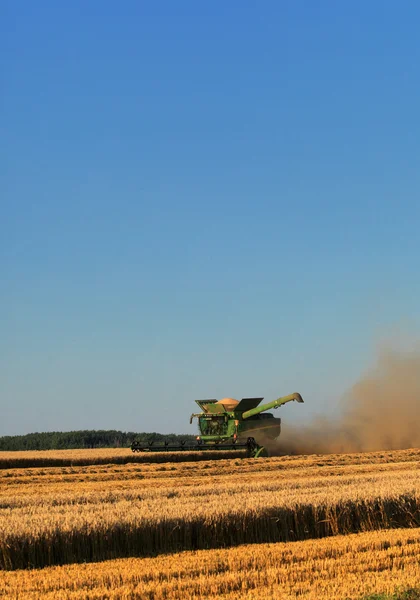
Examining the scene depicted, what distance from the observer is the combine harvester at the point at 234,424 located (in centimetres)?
4075

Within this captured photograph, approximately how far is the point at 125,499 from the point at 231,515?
4.54 meters

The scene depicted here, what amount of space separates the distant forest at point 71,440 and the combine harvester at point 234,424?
26513mm

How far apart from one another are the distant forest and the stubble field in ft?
171

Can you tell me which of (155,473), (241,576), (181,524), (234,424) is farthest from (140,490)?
(234,424)

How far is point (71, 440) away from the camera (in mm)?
71125

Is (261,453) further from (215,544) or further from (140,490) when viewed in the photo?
(215,544)

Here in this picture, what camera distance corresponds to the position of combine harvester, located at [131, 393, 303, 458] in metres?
Answer: 40.8

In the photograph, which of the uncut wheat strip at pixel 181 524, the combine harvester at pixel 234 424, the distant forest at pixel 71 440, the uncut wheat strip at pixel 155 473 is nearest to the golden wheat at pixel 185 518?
the uncut wheat strip at pixel 181 524

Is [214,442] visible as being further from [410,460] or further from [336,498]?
[336,498]

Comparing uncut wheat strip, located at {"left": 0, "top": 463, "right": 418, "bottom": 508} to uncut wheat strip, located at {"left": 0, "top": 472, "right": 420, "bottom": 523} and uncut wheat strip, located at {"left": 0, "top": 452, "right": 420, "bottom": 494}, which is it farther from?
uncut wheat strip, located at {"left": 0, "top": 452, "right": 420, "bottom": 494}

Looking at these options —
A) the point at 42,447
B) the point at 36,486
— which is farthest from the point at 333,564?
the point at 42,447

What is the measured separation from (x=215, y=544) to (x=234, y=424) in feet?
92.3

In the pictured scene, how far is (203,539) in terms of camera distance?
12812mm

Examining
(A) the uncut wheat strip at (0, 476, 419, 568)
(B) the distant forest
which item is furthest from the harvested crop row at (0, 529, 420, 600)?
(B) the distant forest
